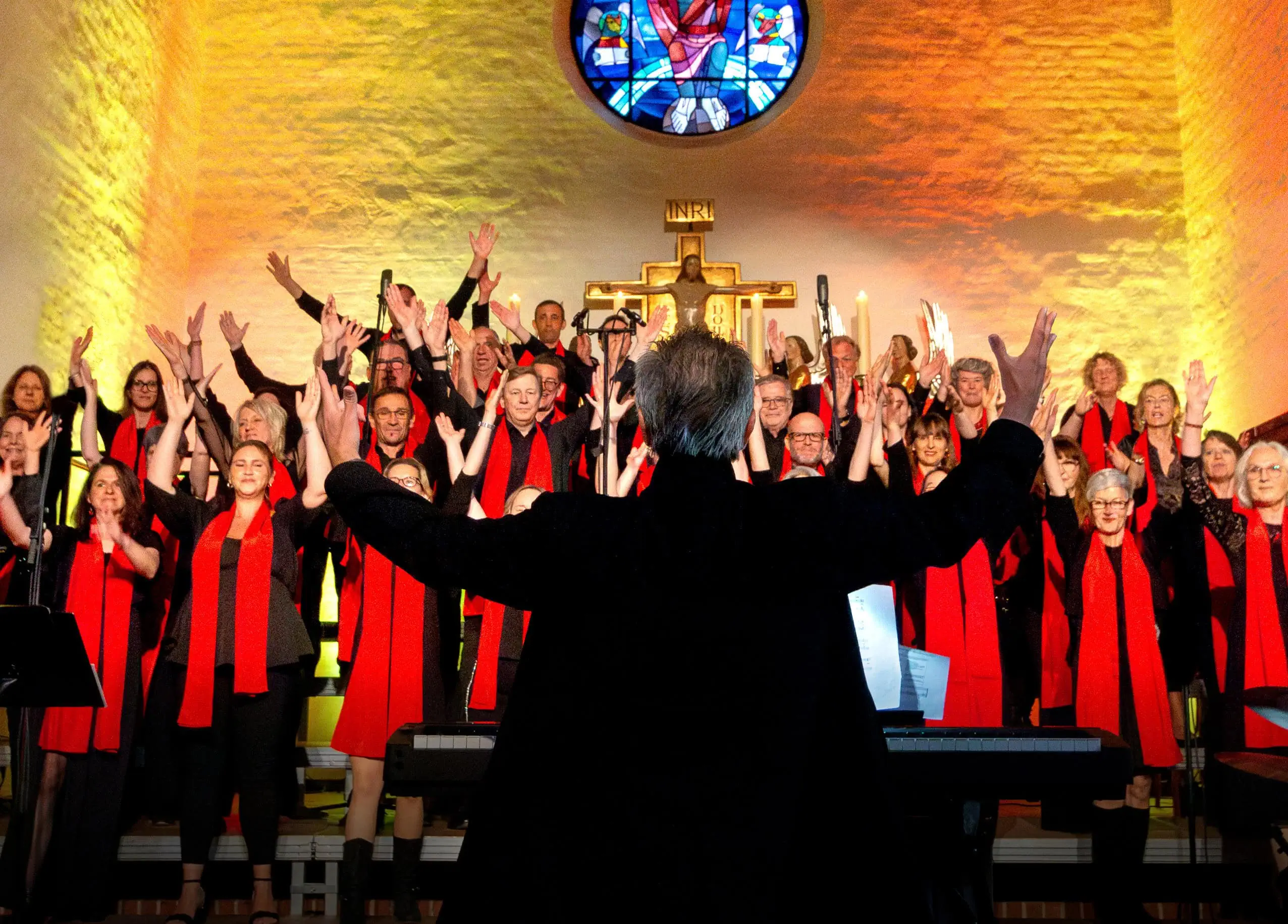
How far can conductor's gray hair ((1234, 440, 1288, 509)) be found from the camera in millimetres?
4434

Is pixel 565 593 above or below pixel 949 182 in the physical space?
below

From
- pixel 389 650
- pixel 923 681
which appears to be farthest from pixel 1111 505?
pixel 389 650

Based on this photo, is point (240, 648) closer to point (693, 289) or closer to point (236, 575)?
point (236, 575)

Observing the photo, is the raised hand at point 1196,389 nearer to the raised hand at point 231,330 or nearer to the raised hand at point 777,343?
the raised hand at point 777,343

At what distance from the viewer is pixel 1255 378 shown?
707cm

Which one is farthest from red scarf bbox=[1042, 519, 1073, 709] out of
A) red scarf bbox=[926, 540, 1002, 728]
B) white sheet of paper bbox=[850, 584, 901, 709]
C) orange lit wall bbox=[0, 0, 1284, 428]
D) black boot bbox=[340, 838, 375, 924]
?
orange lit wall bbox=[0, 0, 1284, 428]

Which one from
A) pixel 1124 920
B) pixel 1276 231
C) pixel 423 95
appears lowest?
pixel 1124 920

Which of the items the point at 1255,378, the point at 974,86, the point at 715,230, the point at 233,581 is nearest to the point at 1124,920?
the point at 233,581

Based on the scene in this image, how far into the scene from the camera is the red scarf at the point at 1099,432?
235 inches

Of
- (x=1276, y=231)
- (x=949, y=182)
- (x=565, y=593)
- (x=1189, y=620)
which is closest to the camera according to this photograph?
(x=565, y=593)

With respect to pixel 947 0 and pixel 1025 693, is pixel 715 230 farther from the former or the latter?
pixel 1025 693

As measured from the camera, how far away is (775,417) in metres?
5.28

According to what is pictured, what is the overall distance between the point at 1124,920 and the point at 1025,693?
110 centimetres

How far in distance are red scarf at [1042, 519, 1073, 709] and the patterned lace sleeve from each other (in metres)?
0.53
